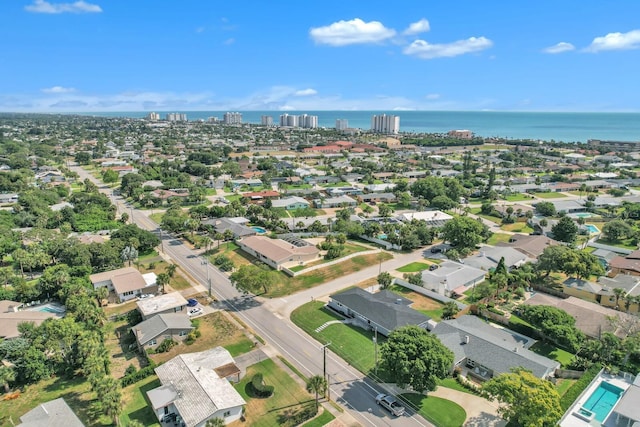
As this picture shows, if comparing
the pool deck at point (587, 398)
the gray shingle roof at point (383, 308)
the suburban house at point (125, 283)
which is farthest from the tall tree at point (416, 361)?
the suburban house at point (125, 283)

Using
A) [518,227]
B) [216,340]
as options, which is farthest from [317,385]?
[518,227]

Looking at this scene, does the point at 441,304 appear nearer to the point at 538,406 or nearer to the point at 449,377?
the point at 449,377

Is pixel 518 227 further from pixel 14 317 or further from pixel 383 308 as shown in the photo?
pixel 14 317

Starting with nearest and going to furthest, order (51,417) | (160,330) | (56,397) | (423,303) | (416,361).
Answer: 1. (51,417)
2. (416,361)
3. (56,397)
4. (160,330)
5. (423,303)

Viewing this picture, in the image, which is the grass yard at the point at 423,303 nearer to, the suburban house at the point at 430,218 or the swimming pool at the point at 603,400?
the swimming pool at the point at 603,400

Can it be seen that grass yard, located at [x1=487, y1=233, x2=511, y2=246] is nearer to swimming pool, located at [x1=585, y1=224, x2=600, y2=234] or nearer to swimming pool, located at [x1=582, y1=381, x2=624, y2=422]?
swimming pool, located at [x1=585, y1=224, x2=600, y2=234]
